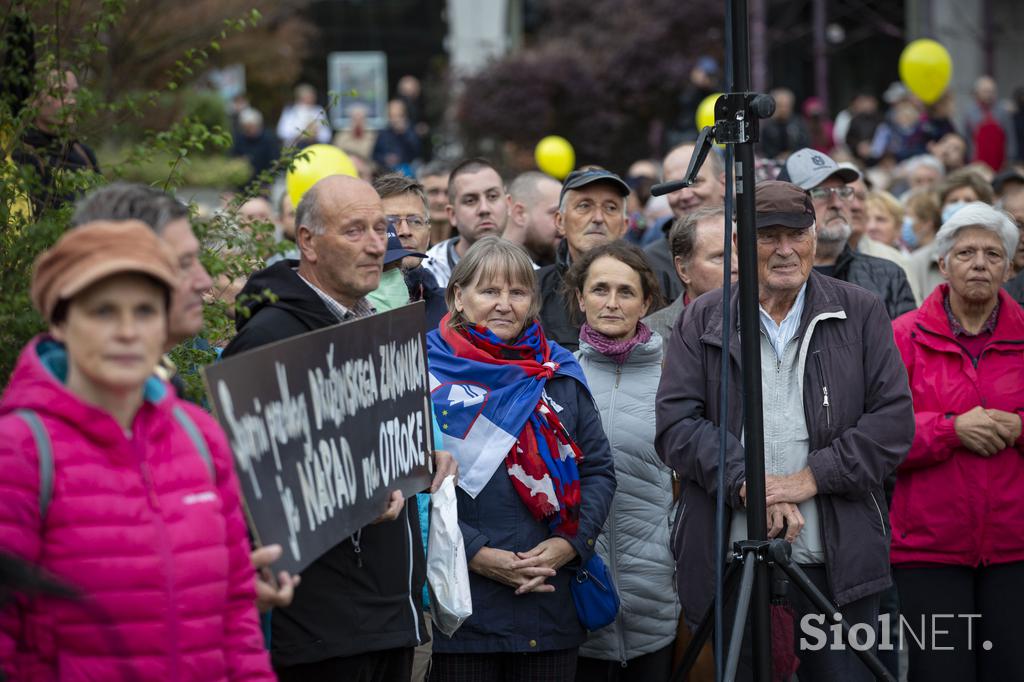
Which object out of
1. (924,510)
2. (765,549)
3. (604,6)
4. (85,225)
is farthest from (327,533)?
(604,6)

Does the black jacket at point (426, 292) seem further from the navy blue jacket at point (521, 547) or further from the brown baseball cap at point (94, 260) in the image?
the brown baseball cap at point (94, 260)

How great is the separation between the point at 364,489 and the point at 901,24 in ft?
87.0

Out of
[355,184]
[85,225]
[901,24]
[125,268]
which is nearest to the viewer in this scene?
[125,268]

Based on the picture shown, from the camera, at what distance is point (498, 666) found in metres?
5.11

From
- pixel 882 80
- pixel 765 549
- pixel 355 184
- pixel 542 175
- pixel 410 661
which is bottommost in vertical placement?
pixel 410 661

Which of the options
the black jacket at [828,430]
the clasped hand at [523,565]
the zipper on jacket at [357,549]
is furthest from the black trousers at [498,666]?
the zipper on jacket at [357,549]

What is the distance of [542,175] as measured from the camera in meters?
8.01

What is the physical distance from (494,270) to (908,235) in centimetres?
575

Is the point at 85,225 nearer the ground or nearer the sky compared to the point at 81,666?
nearer the sky

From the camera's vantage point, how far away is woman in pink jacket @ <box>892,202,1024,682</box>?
5664 mm

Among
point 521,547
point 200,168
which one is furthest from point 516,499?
point 200,168

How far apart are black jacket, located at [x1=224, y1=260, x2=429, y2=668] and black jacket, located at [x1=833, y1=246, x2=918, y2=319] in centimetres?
343

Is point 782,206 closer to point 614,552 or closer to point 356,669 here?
point 614,552

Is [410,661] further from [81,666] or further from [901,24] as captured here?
[901,24]
